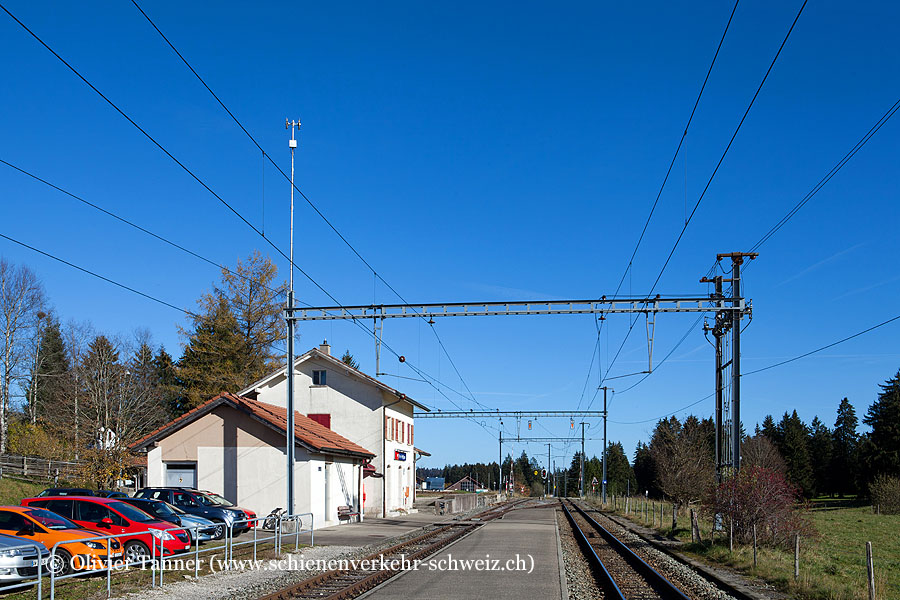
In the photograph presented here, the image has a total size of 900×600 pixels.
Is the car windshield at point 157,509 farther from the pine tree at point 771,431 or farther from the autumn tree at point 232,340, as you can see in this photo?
the pine tree at point 771,431

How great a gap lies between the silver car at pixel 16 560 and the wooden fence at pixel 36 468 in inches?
1062

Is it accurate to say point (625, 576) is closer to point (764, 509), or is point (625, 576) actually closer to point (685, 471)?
point (764, 509)

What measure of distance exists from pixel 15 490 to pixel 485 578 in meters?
27.8

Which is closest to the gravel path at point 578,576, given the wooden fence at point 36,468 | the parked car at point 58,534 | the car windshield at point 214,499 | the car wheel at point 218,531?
the parked car at point 58,534

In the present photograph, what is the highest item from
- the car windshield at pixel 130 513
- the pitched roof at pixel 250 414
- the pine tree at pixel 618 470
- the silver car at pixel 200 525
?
the pitched roof at pixel 250 414

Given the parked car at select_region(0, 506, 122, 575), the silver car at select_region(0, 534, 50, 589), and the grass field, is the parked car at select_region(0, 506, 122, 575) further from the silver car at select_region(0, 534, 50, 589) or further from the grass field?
the grass field

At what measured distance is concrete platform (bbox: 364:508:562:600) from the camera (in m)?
15.1

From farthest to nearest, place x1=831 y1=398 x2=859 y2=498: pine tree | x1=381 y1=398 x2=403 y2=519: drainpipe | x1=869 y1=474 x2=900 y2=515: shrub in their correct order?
1. x1=831 y1=398 x2=859 y2=498: pine tree
2. x1=869 y1=474 x2=900 y2=515: shrub
3. x1=381 y1=398 x2=403 y2=519: drainpipe

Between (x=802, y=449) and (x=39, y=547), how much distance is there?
98831 millimetres

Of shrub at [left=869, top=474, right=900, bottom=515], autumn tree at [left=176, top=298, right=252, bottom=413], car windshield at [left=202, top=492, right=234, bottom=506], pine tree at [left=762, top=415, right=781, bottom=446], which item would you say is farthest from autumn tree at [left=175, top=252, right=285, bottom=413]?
pine tree at [left=762, top=415, right=781, bottom=446]

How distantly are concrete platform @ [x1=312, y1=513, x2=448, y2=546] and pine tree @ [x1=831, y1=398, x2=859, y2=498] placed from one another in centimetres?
6601

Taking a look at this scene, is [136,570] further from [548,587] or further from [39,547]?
[548,587]

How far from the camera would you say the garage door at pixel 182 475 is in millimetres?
33250

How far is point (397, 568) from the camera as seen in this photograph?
19328 mm
